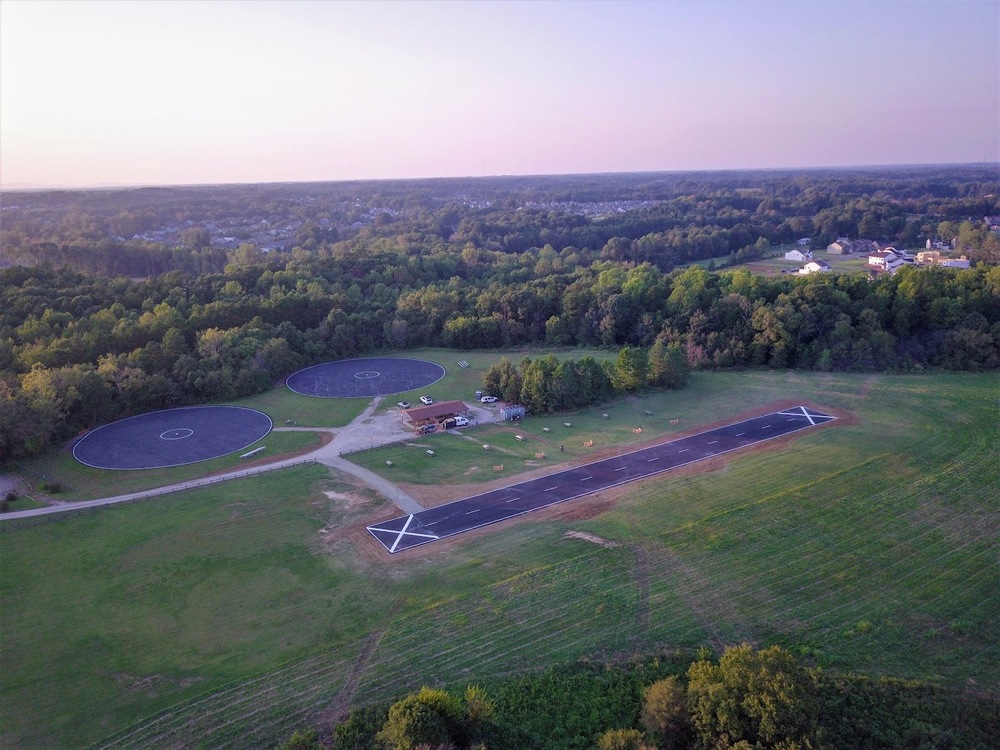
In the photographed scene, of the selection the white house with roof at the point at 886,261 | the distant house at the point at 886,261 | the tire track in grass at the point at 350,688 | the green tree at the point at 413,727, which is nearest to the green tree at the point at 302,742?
the tire track in grass at the point at 350,688

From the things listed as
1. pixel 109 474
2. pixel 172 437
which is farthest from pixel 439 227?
pixel 109 474

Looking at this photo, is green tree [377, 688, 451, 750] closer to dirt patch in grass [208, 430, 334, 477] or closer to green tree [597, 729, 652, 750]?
green tree [597, 729, 652, 750]

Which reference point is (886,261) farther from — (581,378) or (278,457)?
(278,457)

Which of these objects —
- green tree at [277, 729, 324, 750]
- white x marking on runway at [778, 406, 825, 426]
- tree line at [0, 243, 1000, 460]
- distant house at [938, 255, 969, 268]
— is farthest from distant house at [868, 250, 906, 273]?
green tree at [277, 729, 324, 750]

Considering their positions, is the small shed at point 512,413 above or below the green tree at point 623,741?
below

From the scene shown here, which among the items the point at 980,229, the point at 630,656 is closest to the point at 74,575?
the point at 630,656

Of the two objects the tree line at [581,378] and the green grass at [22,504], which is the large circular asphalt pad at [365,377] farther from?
the green grass at [22,504]

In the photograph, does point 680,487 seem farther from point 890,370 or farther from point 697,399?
point 890,370
